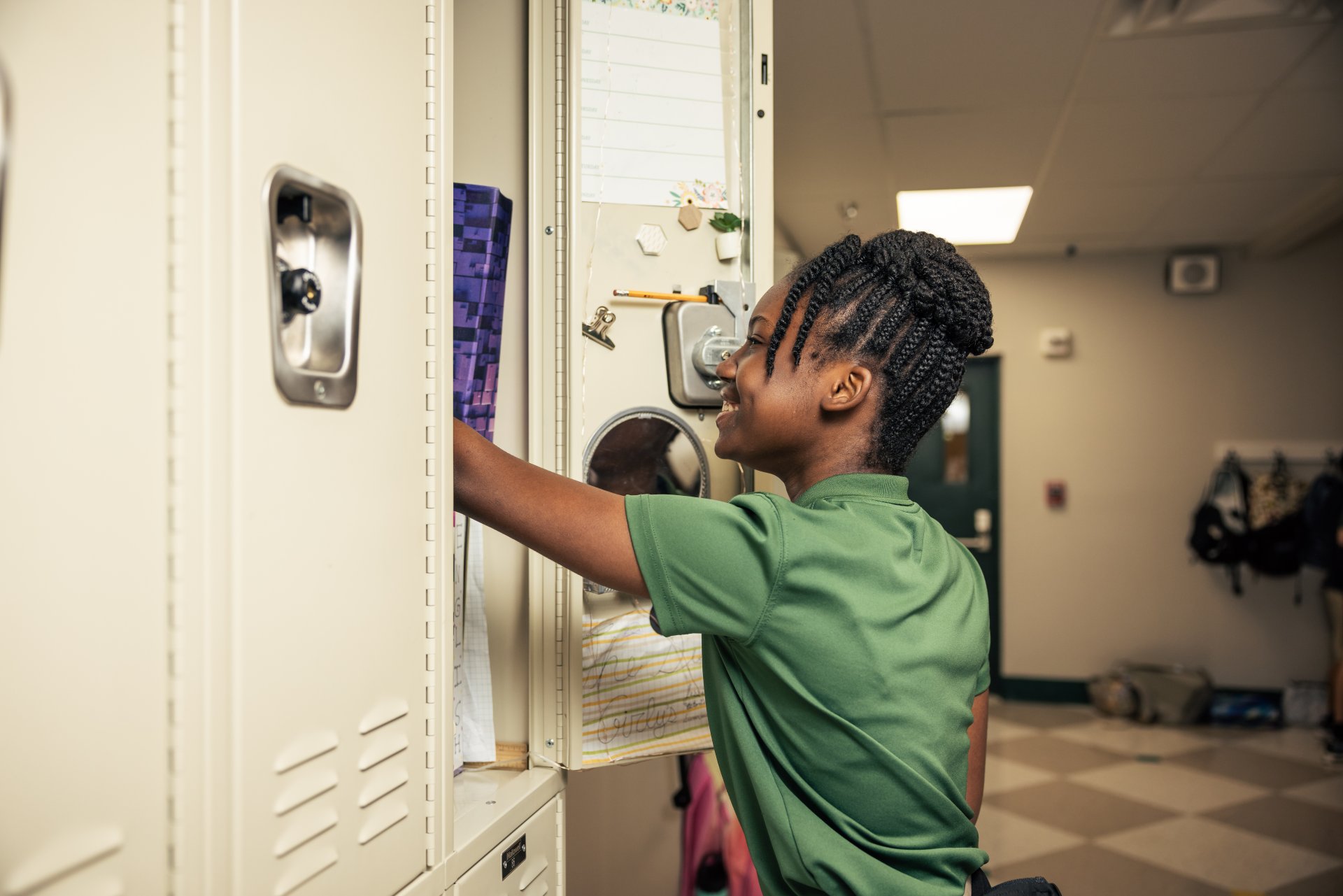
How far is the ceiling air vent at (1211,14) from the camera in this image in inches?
94.4

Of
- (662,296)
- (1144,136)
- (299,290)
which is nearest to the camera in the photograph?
(299,290)

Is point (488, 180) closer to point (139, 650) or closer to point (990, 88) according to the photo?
point (139, 650)

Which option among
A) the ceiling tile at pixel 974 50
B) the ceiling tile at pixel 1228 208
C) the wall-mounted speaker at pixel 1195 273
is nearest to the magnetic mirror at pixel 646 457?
the ceiling tile at pixel 974 50

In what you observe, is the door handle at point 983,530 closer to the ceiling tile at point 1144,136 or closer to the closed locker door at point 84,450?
the ceiling tile at point 1144,136

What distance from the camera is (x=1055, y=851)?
3.23 metres

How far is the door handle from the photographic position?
538cm

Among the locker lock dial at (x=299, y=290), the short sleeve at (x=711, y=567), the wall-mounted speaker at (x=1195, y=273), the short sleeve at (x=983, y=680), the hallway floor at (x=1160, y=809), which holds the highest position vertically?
the wall-mounted speaker at (x=1195, y=273)

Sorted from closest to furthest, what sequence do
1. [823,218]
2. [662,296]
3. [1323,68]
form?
[662,296] → [1323,68] → [823,218]

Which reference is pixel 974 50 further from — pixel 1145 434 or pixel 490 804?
pixel 1145 434

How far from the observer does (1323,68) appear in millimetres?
2775

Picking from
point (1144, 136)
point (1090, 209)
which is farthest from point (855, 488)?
point (1090, 209)

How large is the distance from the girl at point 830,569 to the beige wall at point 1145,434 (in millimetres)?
4655

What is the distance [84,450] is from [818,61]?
264 cm

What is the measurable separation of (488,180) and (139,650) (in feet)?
2.60
